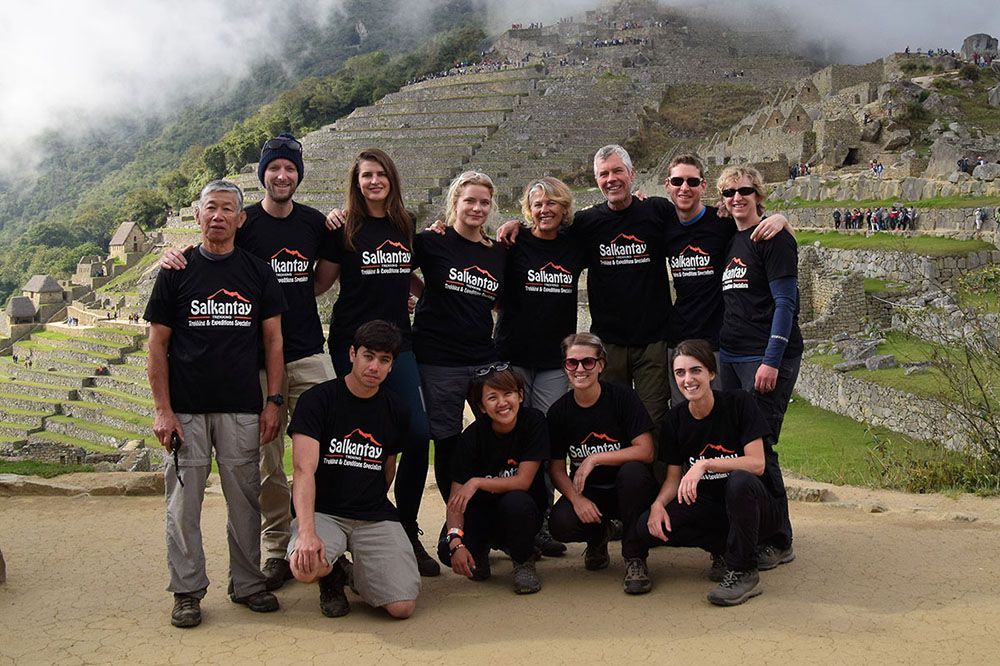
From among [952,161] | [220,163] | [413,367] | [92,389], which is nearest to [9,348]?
[92,389]

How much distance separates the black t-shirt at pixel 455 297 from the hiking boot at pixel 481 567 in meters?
0.97

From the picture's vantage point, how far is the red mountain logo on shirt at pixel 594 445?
179 inches

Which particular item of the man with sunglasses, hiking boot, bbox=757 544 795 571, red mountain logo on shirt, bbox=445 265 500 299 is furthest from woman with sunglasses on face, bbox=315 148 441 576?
hiking boot, bbox=757 544 795 571

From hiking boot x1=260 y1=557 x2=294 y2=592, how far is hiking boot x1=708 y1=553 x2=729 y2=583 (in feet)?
6.75

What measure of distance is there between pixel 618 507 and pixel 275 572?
1.71 m

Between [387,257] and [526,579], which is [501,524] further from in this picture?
[387,257]

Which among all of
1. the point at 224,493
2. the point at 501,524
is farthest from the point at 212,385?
the point at 501,524

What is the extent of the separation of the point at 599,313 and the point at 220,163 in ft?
188

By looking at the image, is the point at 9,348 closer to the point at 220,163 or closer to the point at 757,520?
the point at 220,163

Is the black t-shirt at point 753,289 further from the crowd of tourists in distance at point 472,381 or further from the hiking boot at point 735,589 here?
the hiking boot at point 735,589

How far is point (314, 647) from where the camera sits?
3.69m

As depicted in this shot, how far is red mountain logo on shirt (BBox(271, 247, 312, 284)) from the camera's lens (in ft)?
15.0

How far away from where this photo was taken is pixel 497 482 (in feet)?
14.6

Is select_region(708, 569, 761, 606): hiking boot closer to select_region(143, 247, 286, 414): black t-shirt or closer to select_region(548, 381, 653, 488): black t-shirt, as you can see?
select_region(548, 381, 653, 488): black t-shirt
